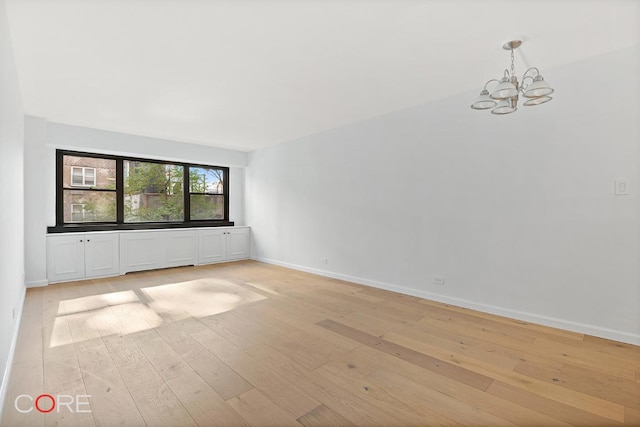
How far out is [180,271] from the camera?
5.57 m

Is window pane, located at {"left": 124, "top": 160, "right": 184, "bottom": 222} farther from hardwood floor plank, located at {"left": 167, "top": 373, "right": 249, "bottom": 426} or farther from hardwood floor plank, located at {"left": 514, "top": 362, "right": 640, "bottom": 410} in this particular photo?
hardwood floor plank, located at {"left": 514, "top": 362, "right": 640, "bottom": 410}

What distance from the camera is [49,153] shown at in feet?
16.0

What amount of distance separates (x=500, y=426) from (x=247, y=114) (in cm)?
411

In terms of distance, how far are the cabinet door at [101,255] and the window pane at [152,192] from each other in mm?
672

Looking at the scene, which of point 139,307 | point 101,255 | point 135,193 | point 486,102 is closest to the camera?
point 486,102

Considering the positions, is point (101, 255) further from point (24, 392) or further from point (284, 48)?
point (284, 48)

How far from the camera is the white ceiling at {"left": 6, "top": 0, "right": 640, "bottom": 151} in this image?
2098mm

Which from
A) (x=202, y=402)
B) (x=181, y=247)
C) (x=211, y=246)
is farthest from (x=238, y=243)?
(x=202, y=402)

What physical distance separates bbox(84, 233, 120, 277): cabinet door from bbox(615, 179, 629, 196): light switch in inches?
253

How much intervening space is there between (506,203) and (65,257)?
5981mm

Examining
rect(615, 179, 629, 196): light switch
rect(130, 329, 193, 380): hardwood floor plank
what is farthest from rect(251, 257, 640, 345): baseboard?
rect(130, 329, 193, 380): hardwood floor plank

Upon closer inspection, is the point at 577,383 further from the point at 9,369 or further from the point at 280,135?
the point at 280,135

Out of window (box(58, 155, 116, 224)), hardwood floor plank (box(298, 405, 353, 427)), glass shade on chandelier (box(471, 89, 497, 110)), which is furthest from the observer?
window (box(58, 155, 116, 224))

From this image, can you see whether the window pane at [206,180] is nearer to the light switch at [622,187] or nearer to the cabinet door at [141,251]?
the cabinet door at [141,251]
